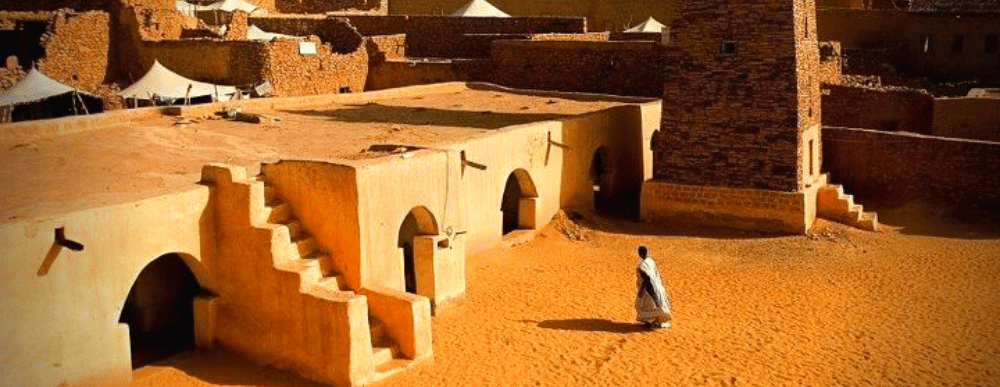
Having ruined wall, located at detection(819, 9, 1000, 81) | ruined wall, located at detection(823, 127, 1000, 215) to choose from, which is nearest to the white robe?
ruined wall, located at detection(823, 127, 1000, 215)

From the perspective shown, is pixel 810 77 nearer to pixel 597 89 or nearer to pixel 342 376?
pixel 597 89

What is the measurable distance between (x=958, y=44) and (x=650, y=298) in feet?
70.7

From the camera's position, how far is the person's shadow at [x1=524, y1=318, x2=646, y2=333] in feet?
42.0

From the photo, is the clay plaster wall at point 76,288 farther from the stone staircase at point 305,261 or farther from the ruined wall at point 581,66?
the ruined wall at point 581,66

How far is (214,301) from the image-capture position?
1204 cm

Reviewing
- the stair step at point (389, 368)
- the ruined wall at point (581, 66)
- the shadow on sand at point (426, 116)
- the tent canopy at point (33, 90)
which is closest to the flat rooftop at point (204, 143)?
the shadow on sand at point (426, 116)

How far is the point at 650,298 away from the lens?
41.8ft

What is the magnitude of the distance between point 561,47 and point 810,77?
774 centimetres

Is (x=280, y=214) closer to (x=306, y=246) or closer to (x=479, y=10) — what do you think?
(x=306, y=246)

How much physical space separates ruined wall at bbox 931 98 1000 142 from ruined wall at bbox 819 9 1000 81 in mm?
9234

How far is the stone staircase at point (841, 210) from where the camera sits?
1795 centimetres

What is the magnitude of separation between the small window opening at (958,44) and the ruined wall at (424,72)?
14719 mm

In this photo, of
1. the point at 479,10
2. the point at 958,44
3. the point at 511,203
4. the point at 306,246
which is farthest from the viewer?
the point at 479,10

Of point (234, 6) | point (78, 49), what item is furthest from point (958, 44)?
point (78, 49)
